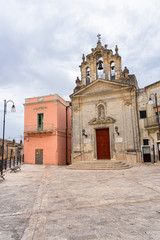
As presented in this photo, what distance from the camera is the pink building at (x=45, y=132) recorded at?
67.5 ft

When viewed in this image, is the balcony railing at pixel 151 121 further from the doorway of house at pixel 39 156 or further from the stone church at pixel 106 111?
the doorway of house at pixel 39 156

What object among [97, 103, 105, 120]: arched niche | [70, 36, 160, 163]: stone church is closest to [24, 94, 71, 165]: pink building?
[70, 36, 160, 163]: stone church

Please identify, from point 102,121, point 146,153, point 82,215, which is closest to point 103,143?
point 102,121

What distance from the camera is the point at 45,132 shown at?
20859mm

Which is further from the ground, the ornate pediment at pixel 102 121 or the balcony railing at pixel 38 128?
the ornate pediment at pixel 102 121

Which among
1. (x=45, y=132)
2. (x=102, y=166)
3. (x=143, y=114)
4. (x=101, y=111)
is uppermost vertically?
(x=101, y=111)

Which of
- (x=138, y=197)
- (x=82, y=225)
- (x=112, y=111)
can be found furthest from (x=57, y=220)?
(x=112, y=111)

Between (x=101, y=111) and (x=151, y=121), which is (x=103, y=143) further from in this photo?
(x=151, y=121)

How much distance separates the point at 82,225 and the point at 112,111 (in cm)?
1477

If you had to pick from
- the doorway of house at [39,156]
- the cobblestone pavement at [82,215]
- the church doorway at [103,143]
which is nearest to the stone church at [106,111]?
the church doorway at [103,143]

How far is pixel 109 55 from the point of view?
18938mm

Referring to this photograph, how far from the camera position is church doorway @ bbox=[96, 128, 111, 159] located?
57.3ft

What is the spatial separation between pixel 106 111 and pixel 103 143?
3.30 meters

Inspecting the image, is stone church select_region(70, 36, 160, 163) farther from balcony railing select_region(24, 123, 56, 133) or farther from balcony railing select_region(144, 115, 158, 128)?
balcony railing select_region(24, 123, 56, 133)
